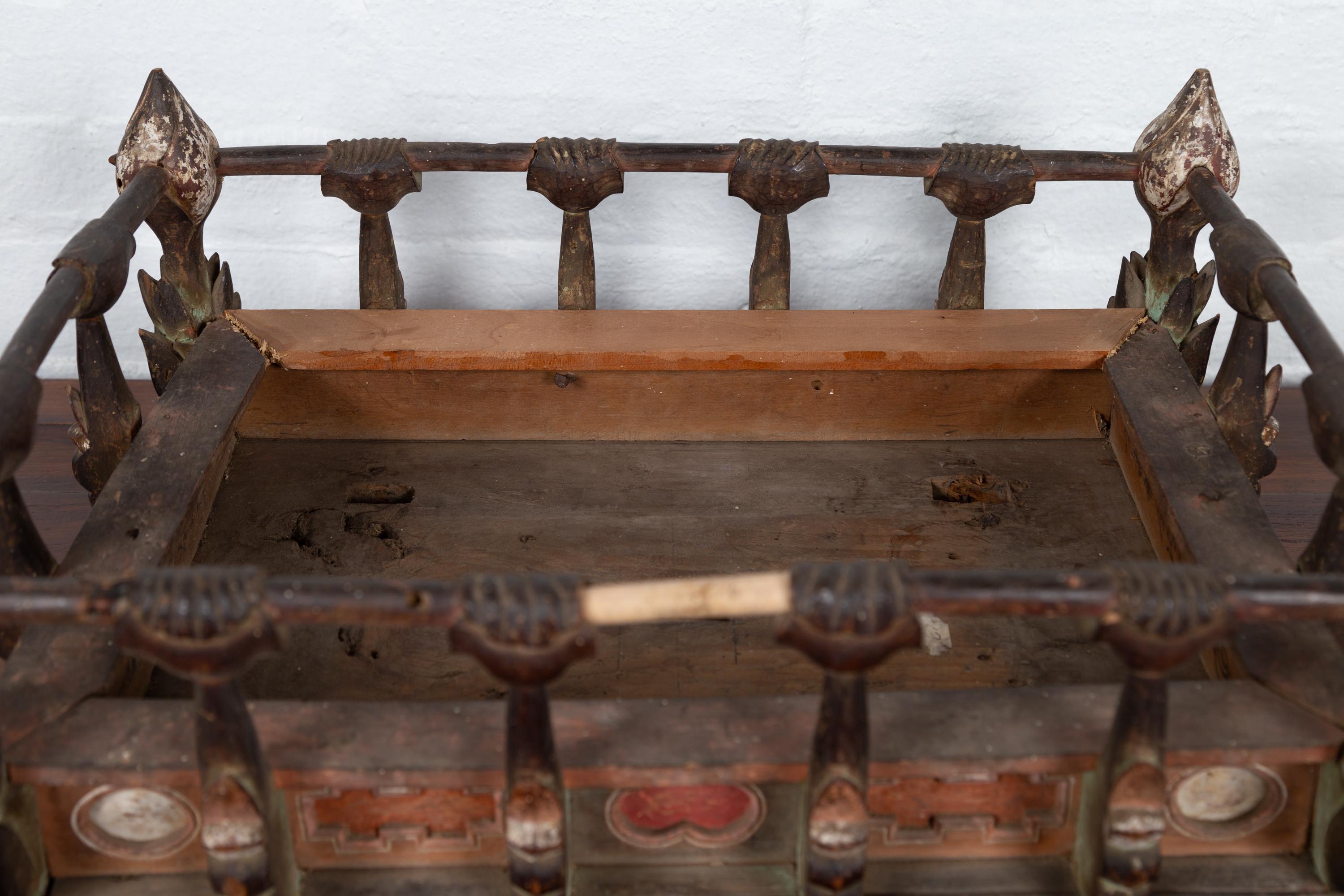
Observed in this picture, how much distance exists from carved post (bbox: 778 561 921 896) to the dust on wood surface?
0.28 meters

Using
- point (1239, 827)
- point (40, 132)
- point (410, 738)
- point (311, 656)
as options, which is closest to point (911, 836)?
point (1239, 827)

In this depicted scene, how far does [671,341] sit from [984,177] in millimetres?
456

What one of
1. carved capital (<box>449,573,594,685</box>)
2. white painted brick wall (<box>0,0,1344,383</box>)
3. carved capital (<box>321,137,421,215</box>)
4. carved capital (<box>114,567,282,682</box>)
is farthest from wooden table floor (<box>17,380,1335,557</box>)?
carved capital (<box>449,573,594,685</box>)

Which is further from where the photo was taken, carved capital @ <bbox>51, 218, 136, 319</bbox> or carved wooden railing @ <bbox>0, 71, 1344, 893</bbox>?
carved capital @ <bbox>51, 218, 136, 319</bbox>

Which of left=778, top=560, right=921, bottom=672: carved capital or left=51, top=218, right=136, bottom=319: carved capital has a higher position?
left=51, top=218, right=136, bottom=319: carved capital

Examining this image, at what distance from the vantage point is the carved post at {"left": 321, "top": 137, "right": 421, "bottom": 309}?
164cm

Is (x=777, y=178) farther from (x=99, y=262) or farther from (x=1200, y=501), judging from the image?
(x=99, y=262)

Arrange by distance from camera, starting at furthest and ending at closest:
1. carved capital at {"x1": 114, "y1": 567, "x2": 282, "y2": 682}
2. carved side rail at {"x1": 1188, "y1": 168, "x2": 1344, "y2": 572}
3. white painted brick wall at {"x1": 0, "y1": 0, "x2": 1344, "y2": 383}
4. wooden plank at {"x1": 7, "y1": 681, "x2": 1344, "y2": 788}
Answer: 1. white painted brick wall at {"x1": 0, "y1": 0, "x2": 1344, "y2": 383}
2. carved side rail at {"x1": 1188, "y1": 168, "x2": 1344, "y2": 572}
3. wooden plank at {"x1": 7, "y1": 681, "x2": 1344, "y2": 788}
4. carved capital at {"x1": 114, "y1": 567, "x2": 282, "y2": 682}

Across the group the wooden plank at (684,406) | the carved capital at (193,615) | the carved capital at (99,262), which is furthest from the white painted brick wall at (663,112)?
the carved capital at (193,615)

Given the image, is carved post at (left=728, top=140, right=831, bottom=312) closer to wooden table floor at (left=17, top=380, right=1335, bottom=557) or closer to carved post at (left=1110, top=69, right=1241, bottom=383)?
carved post at (left=1110, top=69, right=1241, bottom=383)

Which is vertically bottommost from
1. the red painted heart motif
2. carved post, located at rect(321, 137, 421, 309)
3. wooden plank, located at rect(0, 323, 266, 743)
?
the red painted heart motif

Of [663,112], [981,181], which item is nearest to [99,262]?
[663,112]

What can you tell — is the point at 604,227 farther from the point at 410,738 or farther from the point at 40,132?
the point at 410,738

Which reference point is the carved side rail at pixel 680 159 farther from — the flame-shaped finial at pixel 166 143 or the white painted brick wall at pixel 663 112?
the white painted brick wall at pixel 663 112
